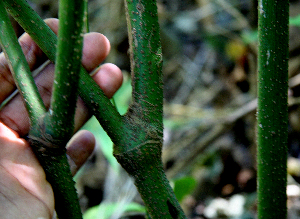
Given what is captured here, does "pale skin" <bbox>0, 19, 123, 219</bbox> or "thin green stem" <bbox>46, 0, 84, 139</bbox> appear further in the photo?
"pale skin" <bbox>0, 19, 123, 219</bbox>

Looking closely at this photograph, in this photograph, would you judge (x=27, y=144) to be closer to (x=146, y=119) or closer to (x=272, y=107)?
(x=146, y=119)

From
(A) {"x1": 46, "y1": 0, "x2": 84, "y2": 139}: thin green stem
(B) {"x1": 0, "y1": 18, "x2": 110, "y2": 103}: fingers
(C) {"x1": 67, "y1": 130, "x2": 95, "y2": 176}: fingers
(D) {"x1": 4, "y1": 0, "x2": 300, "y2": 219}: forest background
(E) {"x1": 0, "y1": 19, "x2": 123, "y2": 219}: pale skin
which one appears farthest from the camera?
(D) {"x1": 4, "y1": 0, "x2": 300, "y2": 219}: forest background

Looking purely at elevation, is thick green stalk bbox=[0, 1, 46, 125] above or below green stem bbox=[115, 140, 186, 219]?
above

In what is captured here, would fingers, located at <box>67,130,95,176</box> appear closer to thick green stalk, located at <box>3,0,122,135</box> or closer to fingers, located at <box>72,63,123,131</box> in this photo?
fingers, located at <box>72,63,123,131</box>

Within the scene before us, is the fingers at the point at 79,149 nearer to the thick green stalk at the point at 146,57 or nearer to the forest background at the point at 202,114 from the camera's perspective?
the forest background at the point at 202,114

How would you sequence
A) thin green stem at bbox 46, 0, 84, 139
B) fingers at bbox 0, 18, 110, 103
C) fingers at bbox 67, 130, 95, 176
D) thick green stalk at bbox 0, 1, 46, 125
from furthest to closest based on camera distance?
fingers at bbox 67, 130, 95, 176, fingers at bbox 0, 18, 110, 103, thick green stalk at bbox 0, 1, 46, 125, thin green stem at bbox 46, 0, 84, 139

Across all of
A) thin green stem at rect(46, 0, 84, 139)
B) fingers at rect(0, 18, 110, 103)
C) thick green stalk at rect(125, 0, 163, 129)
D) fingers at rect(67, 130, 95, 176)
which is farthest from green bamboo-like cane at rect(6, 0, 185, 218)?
fingers at rect(67, 130, 95, 176)

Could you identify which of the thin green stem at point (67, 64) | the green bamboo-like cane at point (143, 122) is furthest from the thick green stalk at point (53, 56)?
the thin green stem at point (67, 64)
